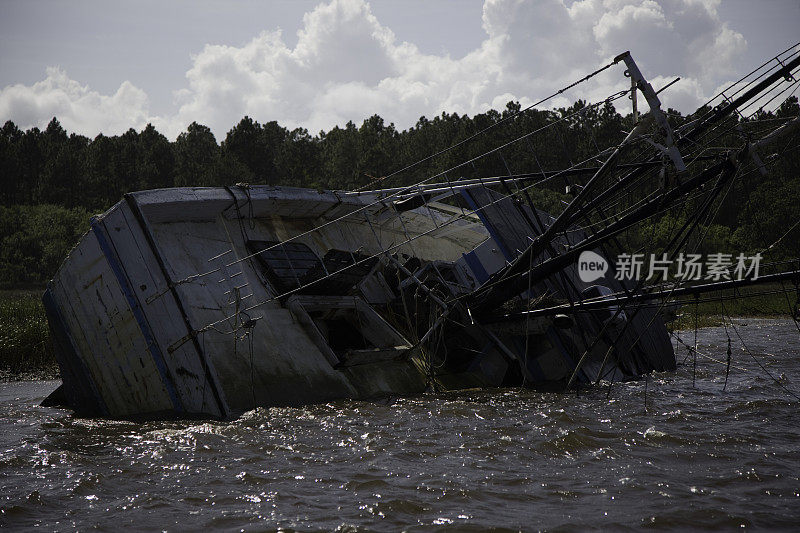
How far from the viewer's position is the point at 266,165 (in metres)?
51.8

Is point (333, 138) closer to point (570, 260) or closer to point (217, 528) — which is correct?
point (570, 260)

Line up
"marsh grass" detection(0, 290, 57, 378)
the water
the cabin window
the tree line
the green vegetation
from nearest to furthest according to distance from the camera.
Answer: the water, the cabin window, "marsh grass" detection(0, 290, 57, 378), the green vegetation, the tree line

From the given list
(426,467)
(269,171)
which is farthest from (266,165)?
(426,467)

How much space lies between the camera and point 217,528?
171 inches

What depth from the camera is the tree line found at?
1273 inches

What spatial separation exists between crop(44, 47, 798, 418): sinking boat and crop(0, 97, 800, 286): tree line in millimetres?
15421

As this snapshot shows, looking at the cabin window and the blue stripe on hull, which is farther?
the cabin window

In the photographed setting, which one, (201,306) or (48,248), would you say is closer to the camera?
(201,306)

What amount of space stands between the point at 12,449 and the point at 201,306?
2.54 metres

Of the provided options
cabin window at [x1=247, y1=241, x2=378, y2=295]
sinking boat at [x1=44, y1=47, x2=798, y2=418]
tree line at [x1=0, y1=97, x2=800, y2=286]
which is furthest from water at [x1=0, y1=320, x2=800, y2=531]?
tree line at [x1=0, y1=97, x2=800, y2=286]

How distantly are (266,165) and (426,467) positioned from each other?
48207 mm

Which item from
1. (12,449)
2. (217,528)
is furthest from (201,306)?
(217,528)

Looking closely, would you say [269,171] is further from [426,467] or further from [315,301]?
[426,467]

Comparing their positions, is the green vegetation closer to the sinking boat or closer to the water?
the sinking boat
